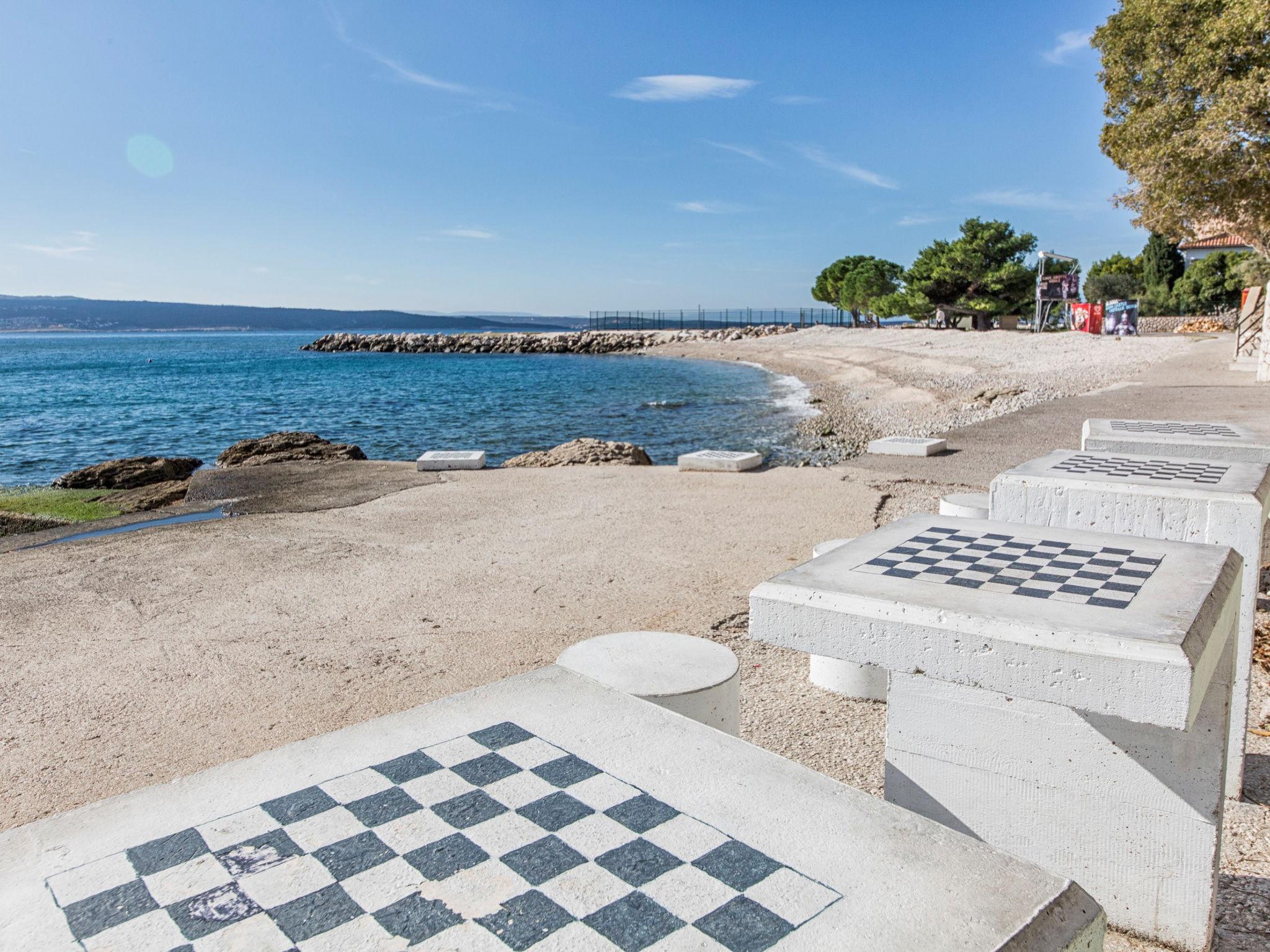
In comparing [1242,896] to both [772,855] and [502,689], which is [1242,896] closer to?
[772,855]

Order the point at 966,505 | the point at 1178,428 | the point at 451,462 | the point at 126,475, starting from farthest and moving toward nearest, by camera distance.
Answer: the point at 126,475, the point at 451,462, the point at 966,505, the point at 1178,428

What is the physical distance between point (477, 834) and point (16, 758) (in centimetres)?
360

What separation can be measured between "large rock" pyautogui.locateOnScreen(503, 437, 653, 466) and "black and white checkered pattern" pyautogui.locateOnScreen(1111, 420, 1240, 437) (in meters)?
8.22

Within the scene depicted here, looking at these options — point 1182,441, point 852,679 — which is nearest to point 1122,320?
point 1182,441

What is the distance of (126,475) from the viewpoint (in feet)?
47.9


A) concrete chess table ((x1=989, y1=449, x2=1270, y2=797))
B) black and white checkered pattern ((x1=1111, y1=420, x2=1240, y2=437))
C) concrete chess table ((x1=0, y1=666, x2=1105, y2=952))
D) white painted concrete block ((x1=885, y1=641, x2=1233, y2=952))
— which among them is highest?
black and white checkered pattern ((x1=1111, y1=420, x2=1240, y2=437))

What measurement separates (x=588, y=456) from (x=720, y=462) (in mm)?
2637

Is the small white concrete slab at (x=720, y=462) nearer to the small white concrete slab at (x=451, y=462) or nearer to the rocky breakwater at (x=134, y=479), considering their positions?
the small white concrete slab at (x=451, y=462)

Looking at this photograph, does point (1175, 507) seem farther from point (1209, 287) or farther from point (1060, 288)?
point (1209, 287)

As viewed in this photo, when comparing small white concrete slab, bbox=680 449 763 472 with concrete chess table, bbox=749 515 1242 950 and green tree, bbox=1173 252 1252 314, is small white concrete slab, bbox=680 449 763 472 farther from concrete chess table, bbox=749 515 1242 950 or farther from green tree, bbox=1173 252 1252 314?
green tree, bbox=1173 252 1252 314

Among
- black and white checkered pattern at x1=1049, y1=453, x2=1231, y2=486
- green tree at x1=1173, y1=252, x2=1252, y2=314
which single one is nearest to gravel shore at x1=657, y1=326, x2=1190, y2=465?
black and white checkered pattern at x1=1049, y1=453, x2=1231, y2=486

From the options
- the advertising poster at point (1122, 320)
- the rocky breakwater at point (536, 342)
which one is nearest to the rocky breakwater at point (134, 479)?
the advertising poster at point (1122, 320)

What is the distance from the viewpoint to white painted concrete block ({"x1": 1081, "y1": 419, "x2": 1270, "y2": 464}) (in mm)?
4918

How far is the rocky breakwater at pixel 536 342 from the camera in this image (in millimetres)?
81750
